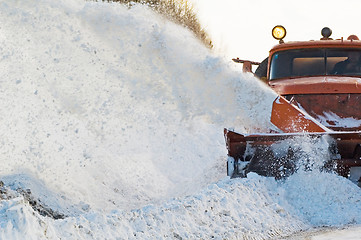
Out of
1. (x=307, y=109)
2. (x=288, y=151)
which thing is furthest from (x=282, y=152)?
(x=307, y=109)

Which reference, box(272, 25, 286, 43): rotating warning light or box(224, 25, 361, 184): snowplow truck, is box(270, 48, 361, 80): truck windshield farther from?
box(272, 25, 286, 43): rotating warning light

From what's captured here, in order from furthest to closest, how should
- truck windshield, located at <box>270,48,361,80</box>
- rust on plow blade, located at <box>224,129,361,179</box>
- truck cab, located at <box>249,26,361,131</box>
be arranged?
1. truck windshield, located at <box>270,48,361,80</box>
2. truck cab, located at <box>249,26,361,131</box>
3. rust on plow blade, located at <box>224,129,361,179</box>

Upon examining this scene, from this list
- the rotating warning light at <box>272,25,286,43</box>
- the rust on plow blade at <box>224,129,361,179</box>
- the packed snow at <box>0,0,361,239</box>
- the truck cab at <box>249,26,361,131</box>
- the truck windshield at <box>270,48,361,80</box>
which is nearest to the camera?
the packed snow at <box>0,0,361,239</box>

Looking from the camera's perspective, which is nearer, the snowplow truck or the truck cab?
the snowplow truck

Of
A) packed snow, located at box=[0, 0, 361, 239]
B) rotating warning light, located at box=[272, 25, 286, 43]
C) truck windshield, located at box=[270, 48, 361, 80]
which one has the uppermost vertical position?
rotating warning light, located at box=[272, 25, 286, 43]

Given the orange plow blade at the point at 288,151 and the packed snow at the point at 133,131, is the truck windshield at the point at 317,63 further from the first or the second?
the orange plow blade at the point at 288,151

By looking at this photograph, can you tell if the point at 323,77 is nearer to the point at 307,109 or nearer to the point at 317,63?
the point at 317,63

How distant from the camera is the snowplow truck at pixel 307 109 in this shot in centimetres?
618

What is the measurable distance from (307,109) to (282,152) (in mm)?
1571

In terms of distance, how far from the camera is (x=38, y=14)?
A: 9586 millimetres

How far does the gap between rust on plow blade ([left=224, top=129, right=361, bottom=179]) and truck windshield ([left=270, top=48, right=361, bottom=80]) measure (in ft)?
7.73

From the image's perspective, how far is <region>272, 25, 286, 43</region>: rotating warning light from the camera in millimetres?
9141

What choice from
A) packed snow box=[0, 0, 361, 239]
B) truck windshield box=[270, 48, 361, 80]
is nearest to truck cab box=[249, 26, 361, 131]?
truck windshield box=[270, 48, 361, 80]

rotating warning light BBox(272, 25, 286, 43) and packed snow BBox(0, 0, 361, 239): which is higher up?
rotating warning light BBox(272, 25, 286, 43)
